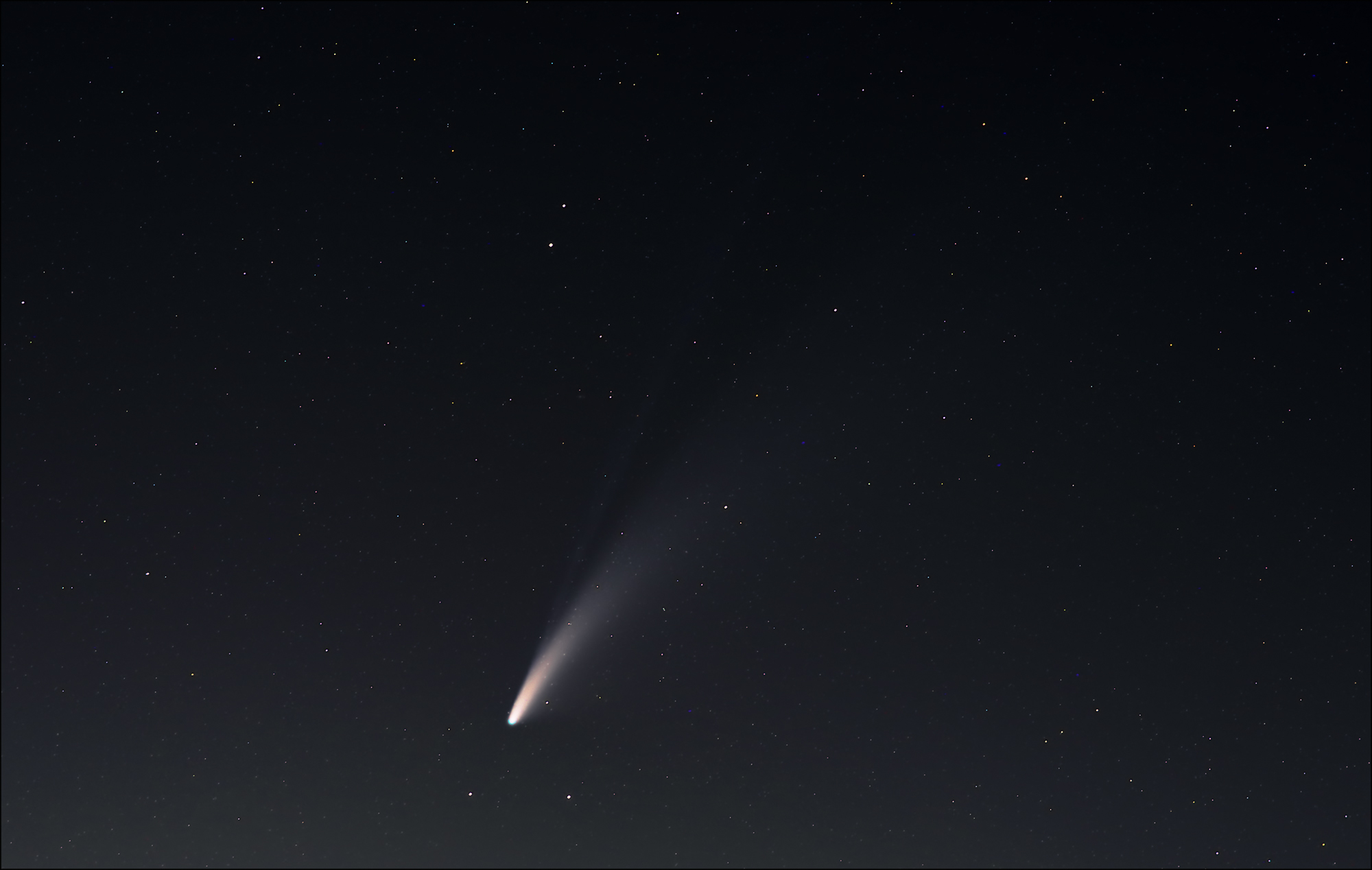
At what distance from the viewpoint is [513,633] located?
2.66 m

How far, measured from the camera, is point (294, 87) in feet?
8.27

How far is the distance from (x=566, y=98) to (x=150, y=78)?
0.98 metres

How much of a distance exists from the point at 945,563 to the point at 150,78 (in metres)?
2.29

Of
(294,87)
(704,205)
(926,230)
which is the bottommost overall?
(926,230)

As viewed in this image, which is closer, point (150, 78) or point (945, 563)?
point (150, 78)

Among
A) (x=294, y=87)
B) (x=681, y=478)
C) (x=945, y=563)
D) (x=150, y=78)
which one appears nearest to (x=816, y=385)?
(x=681, y=478)

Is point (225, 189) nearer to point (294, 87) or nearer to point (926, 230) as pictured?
point (294, 87)

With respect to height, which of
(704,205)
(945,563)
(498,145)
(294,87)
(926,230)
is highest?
(294,87)

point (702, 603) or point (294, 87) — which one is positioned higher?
point (294, 87)

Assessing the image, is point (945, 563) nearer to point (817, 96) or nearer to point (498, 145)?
point (817, 96)

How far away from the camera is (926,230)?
8.61ft

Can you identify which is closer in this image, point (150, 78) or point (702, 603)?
point (150, 78)

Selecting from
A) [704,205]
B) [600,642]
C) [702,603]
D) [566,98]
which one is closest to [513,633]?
[600,642]

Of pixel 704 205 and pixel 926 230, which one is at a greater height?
pixel 704 205
